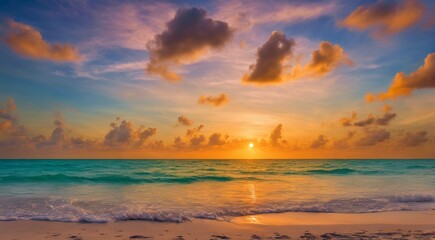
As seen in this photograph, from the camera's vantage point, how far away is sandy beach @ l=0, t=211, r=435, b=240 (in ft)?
32.5

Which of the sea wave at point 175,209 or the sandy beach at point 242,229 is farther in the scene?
the sea wave at point 175,209

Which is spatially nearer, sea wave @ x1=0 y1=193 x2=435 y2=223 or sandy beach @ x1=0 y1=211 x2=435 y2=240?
sandy beach @ x1=0 y1=211 x2=435 y2=240

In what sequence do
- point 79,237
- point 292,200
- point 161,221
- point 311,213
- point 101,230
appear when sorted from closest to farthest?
point 79,237
point 101,230
point 161,221
point 311,213
point 292,200

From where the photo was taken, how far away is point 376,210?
15148 mm

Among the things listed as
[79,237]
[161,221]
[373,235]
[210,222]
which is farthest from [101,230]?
[373,235]

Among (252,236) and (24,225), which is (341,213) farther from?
(24,225)

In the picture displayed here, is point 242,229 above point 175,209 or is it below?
above

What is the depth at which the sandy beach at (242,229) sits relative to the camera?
991 centimetres

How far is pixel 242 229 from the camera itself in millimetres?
10961

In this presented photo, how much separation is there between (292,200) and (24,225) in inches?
503

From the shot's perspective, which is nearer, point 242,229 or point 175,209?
point 242,229

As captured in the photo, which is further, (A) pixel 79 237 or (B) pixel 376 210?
(B) pixel 376 210

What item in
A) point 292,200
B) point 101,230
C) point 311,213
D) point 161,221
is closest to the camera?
point 101,230

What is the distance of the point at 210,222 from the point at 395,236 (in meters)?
6.20
